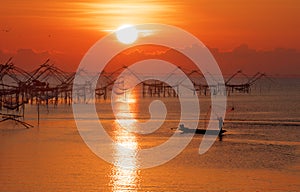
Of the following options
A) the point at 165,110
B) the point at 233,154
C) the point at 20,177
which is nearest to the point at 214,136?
the point at 233,154

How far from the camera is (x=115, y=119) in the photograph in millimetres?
54969

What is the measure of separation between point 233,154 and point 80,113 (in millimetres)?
29409

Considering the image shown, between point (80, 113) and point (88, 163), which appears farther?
point (80, 113)

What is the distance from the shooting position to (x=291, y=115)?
61.9 m

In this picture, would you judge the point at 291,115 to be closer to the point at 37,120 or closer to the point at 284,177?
the point at 37,120

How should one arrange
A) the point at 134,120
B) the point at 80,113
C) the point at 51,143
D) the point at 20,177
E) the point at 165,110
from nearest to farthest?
the point at 20,177
the point at 51,143
the point at 134,120
the point at 80,113
the point at 165,110

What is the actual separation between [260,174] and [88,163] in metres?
7.46

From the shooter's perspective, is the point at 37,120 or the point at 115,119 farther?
the point at 115,119

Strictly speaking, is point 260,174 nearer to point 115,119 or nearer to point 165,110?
point 115,119

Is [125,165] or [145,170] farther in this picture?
[125,165]

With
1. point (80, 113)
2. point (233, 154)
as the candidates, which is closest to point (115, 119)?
point (80, 113)

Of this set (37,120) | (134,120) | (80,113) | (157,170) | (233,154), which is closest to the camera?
(157,170)

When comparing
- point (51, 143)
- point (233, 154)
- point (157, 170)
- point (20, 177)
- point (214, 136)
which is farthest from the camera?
point (214, 136)

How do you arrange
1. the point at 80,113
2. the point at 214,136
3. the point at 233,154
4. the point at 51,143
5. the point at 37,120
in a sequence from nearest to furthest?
the point at 233,154 < the point at 51,143 < the point at 214,136 < the point at 37,120 < the point at 80,113
